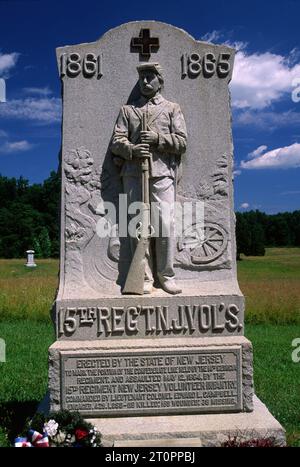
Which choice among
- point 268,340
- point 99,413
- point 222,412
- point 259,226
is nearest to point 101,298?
point 99,413

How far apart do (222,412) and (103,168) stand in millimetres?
2741

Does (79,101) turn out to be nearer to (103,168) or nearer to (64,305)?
(103,168)

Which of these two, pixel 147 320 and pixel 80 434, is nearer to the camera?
pixel 80 434

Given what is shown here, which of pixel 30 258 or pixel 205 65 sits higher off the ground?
pixel 205 65

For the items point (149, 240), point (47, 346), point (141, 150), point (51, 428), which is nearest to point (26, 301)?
point (47, 346)

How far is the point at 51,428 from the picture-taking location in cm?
450

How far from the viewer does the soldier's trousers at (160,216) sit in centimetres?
546

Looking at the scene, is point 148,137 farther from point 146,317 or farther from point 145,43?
point 146,317

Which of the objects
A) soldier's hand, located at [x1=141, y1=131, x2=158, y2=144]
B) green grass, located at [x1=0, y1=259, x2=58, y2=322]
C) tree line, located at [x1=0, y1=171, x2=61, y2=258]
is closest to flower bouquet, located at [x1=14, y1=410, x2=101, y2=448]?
soldier's hand, located at [x1=141, y1=131, x2=158, y2=144]

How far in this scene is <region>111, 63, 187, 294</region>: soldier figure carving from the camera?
5.42m

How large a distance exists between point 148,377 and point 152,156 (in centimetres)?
222

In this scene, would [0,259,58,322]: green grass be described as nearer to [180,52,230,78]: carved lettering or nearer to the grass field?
the grass field

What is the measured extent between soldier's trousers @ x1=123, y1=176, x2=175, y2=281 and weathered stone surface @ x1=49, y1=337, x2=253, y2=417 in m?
0.77

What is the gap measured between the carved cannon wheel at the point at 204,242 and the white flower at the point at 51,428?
6.93 ft
